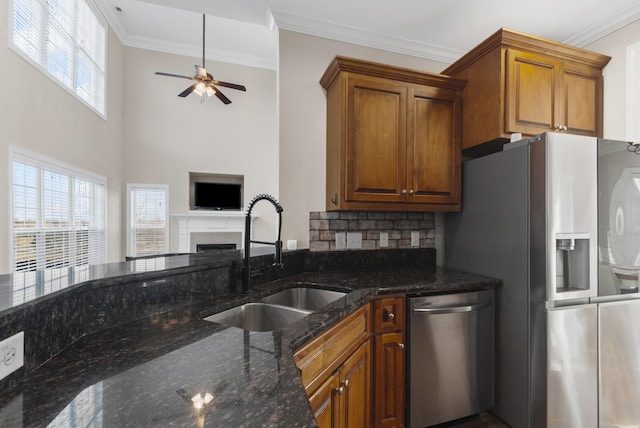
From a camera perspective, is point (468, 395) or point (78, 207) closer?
point (468, 395)

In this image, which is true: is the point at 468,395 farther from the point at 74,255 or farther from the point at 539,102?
the point at 74,255

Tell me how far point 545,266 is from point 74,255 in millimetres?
5037

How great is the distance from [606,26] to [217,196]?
5.46 meters

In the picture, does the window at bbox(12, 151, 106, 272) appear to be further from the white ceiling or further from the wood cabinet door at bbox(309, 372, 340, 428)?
the wood cabinet door at bbox(309, 372, 340, 428)

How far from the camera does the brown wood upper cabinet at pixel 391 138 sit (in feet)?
6.70

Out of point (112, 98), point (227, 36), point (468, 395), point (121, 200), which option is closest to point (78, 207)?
point (121, 200)

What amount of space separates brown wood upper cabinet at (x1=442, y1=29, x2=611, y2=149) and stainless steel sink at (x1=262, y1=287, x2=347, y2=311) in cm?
155

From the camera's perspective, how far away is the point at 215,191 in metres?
5.62

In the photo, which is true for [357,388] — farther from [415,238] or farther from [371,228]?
[415,238]

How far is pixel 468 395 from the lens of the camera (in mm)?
1857

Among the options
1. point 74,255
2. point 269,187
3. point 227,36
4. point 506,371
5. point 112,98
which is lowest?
point 506,371

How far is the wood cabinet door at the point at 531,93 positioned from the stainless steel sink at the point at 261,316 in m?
1.85

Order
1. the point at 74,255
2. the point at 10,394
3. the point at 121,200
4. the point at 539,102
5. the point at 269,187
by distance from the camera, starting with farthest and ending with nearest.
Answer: the point at 269,187 → the point at 121,200 → the point at 74,255 → the point at 539,102 → the point at 10,394

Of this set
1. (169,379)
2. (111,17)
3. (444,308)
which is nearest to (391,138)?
(444,308)
